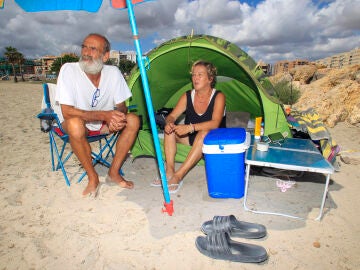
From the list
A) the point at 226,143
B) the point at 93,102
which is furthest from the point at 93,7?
the point at 226,143

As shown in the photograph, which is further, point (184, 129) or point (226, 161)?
point (184, 129)

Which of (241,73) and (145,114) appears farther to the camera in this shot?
(145,114)

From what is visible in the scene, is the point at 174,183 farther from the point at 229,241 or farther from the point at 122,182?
the point at 229,241

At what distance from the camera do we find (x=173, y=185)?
8.99 ft

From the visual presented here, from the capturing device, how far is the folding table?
2094mm

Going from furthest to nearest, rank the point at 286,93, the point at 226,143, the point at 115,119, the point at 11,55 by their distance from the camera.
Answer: the point at 11,55, the point at 286,93, the point at 115,119, the point at 226,143

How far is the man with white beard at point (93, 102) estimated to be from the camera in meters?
2.55

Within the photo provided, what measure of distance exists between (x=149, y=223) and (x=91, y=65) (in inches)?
66.4

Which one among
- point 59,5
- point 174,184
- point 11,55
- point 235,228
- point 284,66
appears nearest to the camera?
point 235,228

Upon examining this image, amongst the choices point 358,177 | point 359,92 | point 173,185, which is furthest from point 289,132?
point 359,92

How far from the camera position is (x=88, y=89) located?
275 cm

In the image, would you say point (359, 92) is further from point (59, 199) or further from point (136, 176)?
point (59, 199)

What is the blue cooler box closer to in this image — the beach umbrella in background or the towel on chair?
the beach umbrella in background

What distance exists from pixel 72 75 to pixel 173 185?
1574 mm
